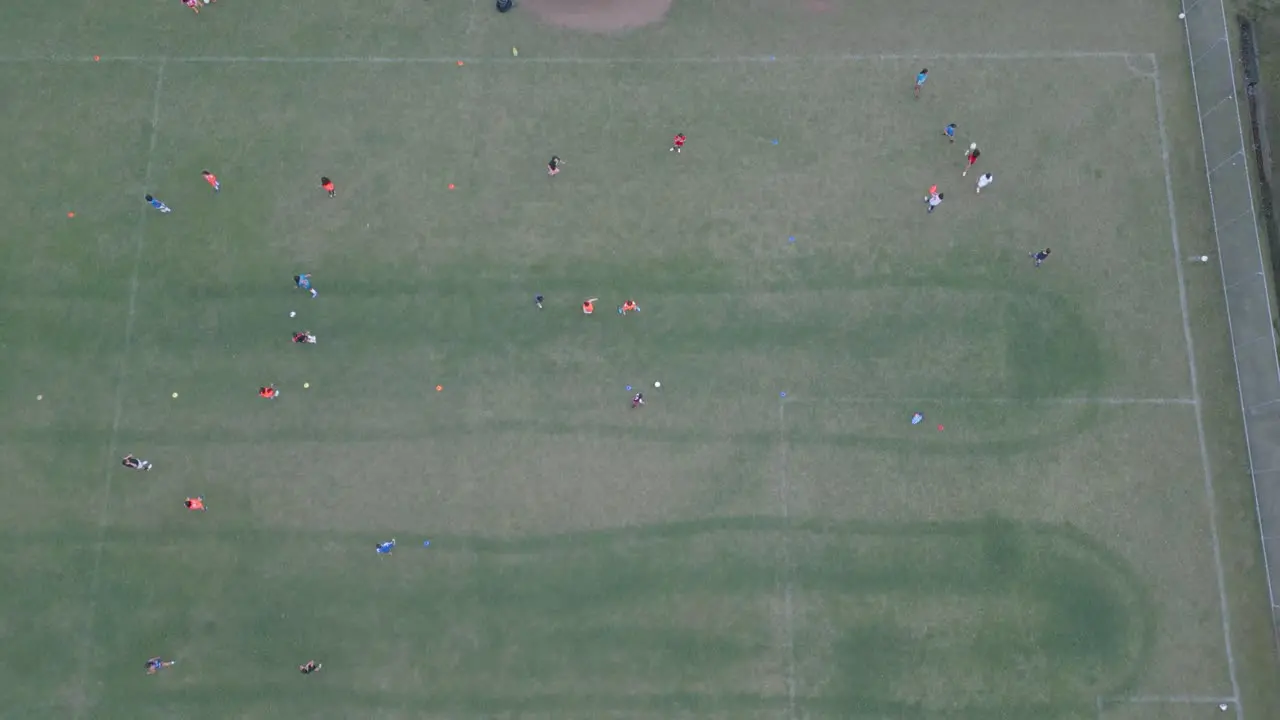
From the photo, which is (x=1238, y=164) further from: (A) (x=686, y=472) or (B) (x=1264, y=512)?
(A) (x=686, y=472)

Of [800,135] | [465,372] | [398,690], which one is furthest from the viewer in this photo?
[800,135]

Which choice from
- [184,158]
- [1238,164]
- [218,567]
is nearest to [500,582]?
[218,567]

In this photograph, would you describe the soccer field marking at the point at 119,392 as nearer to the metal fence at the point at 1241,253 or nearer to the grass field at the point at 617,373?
the grass field at the point at 617,373

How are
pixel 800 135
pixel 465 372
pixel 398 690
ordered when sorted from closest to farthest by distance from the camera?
pixel 398 690
pixel 465 372
pixel 800 135

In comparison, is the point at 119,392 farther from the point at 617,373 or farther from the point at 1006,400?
the point at 1006,400

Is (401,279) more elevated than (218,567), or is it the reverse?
(401,279)

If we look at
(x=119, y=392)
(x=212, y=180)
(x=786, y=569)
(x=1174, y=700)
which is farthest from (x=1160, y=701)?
(x=212, y=180)

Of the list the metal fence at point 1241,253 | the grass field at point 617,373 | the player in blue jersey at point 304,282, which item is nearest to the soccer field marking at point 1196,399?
the grass field at point 617,373

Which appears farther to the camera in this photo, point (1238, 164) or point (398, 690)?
point (1238, 164)
